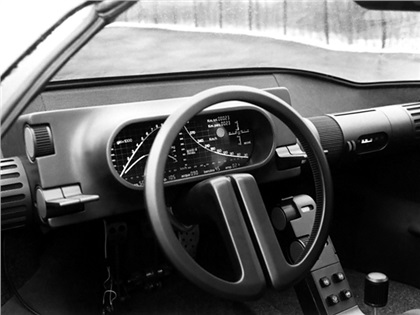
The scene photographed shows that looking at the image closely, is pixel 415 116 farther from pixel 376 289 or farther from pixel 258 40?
pixel 376 289

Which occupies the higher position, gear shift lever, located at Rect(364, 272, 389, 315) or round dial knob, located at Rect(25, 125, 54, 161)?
round dial knob, located at Rect(25, 125, 54, 161)

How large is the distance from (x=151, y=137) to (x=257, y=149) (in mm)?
278

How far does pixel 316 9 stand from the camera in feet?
6.18

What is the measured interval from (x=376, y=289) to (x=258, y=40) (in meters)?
0.95

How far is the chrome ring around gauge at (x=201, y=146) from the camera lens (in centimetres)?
125

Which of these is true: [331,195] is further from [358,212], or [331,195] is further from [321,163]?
[358,212]

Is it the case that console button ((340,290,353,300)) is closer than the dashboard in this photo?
No

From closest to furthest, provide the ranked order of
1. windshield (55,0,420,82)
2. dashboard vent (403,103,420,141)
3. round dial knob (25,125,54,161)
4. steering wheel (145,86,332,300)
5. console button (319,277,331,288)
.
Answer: steering wheel (145,86,332,300)
round dial knob (25,125,54,161)
console button (319,277,331,288)
windshield (55,0,420,82)
dashboard vent (403,103,420,141)

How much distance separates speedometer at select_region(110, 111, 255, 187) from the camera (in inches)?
49.1

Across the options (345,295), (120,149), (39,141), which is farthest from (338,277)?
(39,141)

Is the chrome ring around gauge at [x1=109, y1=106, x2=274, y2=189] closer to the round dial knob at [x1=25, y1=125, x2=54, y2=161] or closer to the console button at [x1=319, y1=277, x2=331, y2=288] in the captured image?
the round dial knob at [x1=25, y1=125, x2=54, y2=161]

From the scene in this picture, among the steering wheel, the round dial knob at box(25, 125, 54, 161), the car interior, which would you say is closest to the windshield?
the car interior

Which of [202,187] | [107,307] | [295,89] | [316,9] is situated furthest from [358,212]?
[202,187]

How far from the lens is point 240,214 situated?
3.44ft
